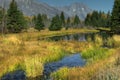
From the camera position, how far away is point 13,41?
34.2 metres

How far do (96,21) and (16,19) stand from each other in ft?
229

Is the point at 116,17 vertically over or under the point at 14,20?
over

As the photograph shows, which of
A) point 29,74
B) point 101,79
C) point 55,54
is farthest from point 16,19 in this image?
point 101,79

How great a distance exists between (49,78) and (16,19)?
6059 cm

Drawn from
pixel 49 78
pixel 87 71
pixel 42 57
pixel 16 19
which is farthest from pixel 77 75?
pixel 16 19

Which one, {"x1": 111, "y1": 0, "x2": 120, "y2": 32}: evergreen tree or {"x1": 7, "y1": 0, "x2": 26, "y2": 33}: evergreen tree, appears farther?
{"x1": 7, "y1": 0, "x2": 26, "y2": 33}: evergreen tree

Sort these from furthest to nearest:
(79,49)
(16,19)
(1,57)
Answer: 1. (16,19)
2. (79,49)
3. (1,57)

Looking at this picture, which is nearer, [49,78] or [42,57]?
[49,78]

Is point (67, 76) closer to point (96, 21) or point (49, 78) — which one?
point (49, 78)

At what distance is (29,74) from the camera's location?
17.0 metres

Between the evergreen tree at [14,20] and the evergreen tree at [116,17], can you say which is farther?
the evergreen tree at [14,20]

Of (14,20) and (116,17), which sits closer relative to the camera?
(116,17)

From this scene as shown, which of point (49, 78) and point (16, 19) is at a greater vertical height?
point (16, 19)

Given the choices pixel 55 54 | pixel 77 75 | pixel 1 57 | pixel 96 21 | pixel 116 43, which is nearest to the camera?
pixel 77 75
